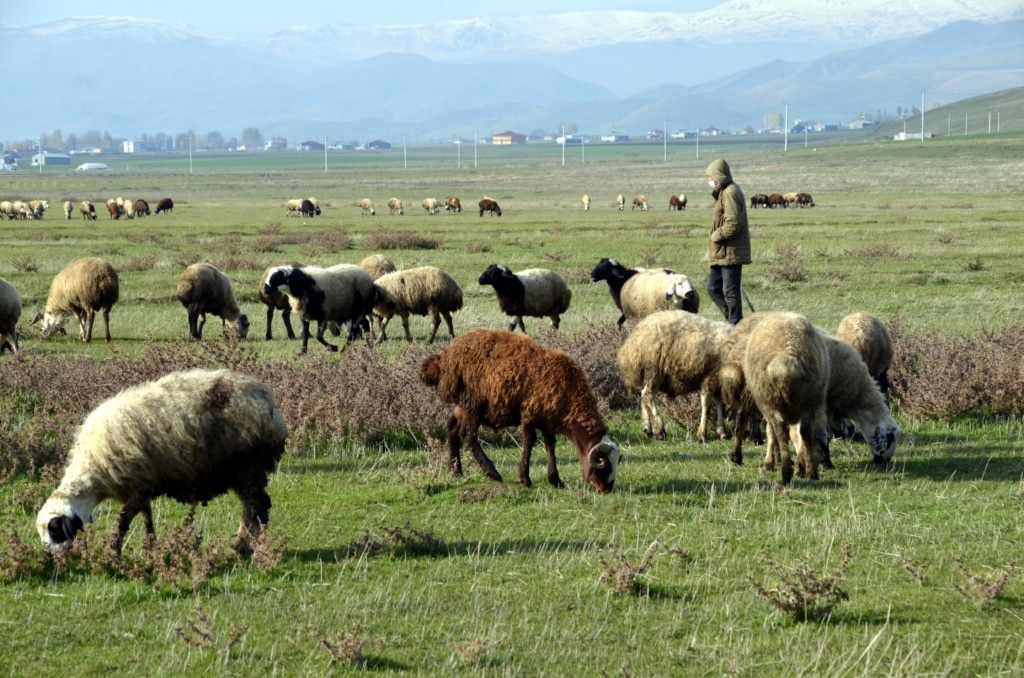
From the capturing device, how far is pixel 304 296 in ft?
55.8

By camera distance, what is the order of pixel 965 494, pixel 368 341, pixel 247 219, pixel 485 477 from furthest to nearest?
pixel 247 219
pixel 368 341
pixel 485 477
pixel 965 494

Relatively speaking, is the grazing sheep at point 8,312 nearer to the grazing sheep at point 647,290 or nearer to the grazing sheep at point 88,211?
the grazing sheep at point 647,290

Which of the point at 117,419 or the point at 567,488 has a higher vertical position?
the point at 117,419

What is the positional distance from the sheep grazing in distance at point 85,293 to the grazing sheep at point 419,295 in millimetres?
4200

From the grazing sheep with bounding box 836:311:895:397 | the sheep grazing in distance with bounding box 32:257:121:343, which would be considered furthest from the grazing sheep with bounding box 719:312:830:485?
the sheep grazing in distance with bounding box 32:257:121:343

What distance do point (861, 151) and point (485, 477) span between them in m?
148

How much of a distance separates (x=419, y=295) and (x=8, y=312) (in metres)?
6.01

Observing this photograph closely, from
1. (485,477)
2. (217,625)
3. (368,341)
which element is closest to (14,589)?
(217,625)

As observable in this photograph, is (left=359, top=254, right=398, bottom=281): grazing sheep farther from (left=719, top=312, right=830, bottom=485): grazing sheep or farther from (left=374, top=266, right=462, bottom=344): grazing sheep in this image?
(left=719, top=312, right=830, bottom=485): grazing sheep

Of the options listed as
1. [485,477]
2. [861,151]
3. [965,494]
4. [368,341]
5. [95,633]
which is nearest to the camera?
[95,633]

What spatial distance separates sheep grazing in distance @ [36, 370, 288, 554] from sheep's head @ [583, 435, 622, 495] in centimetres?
249

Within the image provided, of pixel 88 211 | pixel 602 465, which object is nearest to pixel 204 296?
pixel 602 465

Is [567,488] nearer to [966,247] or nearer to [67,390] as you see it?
[67,390]

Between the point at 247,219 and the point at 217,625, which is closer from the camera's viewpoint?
the point at 217,625
